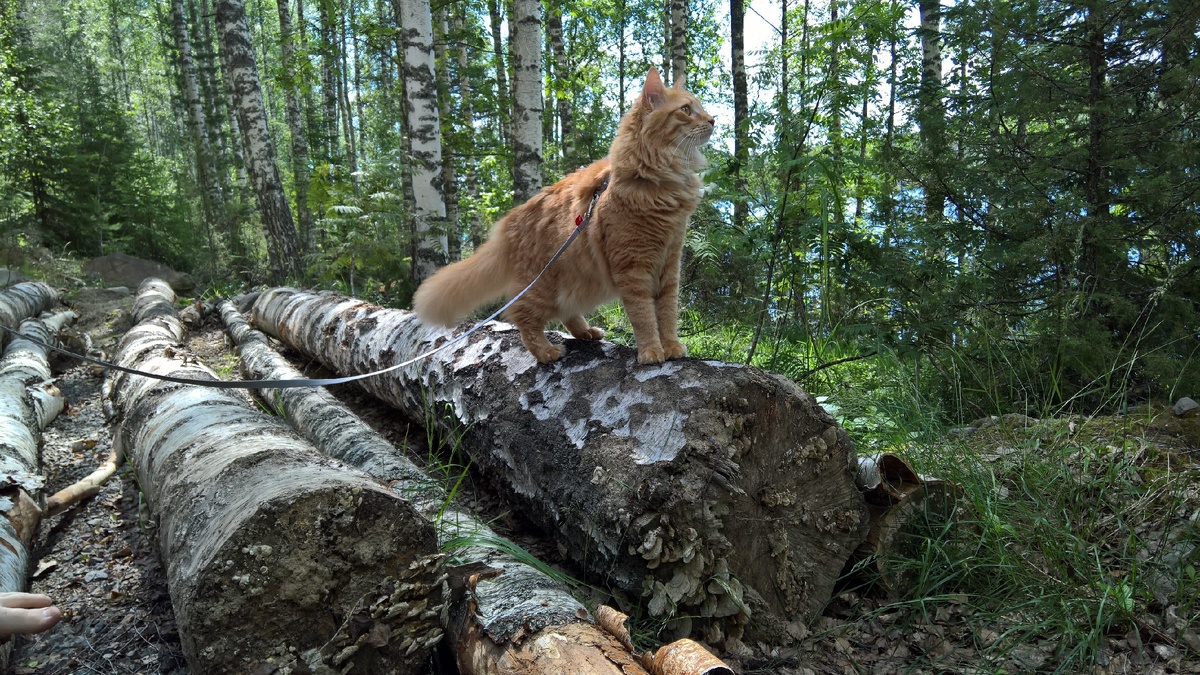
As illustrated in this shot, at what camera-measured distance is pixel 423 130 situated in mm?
8078

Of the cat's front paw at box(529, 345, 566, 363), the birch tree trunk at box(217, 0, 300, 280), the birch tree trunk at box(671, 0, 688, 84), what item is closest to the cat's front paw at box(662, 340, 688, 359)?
the cat's front paw at box(529, 345, 566, 363)

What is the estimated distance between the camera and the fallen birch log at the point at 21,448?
2.68m

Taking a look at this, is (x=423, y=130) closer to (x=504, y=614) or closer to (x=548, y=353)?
(x=548, y=353)

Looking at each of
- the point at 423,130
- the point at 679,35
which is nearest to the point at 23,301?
the point at 423,130

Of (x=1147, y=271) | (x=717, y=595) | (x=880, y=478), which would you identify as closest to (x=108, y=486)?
(x=717, y=595)

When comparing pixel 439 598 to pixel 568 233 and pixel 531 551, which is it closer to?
pixel 531 551

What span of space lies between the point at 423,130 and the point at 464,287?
5207 millimetres

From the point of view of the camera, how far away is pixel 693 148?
3424 mm

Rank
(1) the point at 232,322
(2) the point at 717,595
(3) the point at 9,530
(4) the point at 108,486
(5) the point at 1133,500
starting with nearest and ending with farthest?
(2) the point at 717,595, (5) the point at 1133,500, (3) the point at 9,530, (4) the point at 108,486, (1) the point at 232,322

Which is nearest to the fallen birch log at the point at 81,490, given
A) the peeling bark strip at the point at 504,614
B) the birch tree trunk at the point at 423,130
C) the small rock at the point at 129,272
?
the peeling bark strip at the point at 504,614

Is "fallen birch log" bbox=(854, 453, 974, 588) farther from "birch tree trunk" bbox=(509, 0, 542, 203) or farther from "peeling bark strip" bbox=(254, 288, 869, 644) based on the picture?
"birch tree trunk" bbox=(509, 0, 542, 203)

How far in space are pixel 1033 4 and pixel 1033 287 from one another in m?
1.91

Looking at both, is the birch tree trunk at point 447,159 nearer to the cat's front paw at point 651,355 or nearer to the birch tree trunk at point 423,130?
the birch tree trunk at point 423,130

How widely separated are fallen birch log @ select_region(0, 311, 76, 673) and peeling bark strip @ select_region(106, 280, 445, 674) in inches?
37.1
